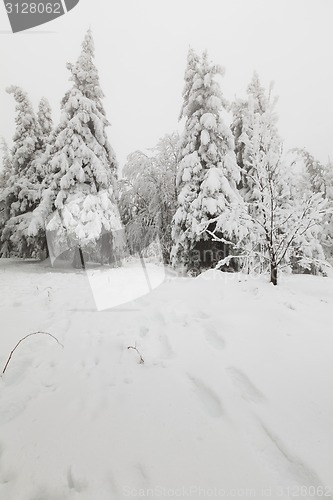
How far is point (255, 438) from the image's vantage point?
188 centimetres

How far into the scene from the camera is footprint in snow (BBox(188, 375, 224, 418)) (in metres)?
2.19

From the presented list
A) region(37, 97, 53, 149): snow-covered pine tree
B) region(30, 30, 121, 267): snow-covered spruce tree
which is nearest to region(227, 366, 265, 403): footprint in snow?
region(30, 30, 121, 267): snow-covered spruce tree

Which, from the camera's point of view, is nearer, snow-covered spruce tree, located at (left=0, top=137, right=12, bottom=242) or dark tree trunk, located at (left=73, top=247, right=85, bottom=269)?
dark tree trunk, located at (left=73, top=247, right=85, bottom=269)

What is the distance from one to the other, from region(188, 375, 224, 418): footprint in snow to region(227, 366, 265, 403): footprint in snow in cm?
26

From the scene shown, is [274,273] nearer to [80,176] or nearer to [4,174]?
[80,176]

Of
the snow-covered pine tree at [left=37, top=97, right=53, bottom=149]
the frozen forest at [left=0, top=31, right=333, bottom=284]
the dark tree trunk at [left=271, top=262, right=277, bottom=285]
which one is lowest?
the dark tree trunk at [left=271, top=262, right=277, bottom=285]

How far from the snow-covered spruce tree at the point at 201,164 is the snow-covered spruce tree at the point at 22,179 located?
7.90 metres

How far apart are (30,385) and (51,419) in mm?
642

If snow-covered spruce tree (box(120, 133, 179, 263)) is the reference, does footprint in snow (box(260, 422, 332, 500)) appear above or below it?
below

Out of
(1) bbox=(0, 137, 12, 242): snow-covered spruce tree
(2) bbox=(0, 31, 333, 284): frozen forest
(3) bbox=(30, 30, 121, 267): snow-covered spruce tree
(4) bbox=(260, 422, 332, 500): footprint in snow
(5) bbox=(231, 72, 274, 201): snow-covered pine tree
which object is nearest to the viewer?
(4) bbox=(260, 422, 332, 500): footprint in snow

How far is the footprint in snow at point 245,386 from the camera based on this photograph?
2289mm

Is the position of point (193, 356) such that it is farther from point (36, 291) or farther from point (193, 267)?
point (193, 267)

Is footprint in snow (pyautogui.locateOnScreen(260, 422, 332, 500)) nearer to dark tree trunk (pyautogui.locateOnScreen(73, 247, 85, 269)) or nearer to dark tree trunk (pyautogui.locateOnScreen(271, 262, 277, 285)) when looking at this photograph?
dark tree trunk (pyautogui.locateOnScreen(271, 262, 277, 285))

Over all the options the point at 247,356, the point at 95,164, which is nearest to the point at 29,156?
the point at 95,164
